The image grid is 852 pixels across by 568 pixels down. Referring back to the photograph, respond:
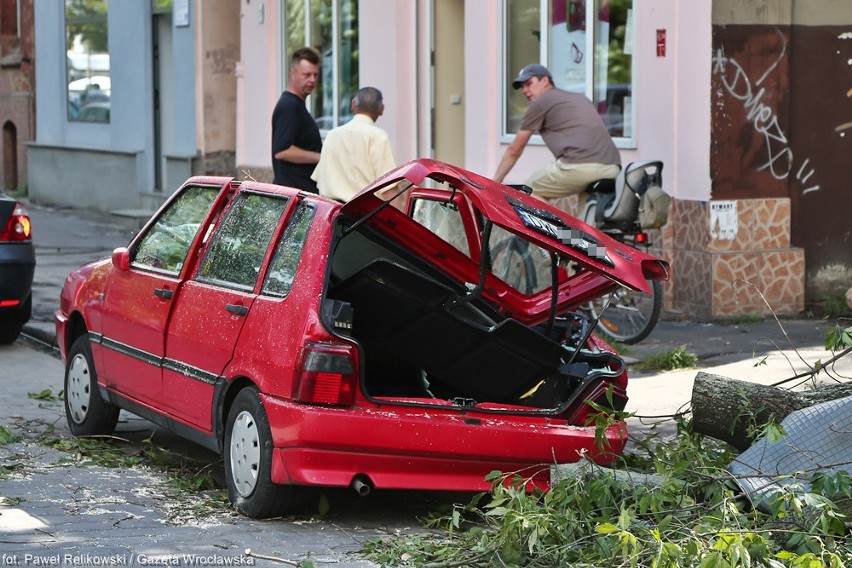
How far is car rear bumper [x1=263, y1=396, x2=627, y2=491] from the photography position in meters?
6.12

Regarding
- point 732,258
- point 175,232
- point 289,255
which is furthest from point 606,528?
point 732,258

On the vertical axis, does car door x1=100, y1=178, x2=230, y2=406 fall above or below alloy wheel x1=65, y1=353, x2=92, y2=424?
above

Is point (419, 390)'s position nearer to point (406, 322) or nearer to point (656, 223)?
point (406, 322)

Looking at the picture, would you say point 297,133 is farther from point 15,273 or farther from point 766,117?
point 766,117

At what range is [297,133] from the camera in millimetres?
11102

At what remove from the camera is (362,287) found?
21.8 ft

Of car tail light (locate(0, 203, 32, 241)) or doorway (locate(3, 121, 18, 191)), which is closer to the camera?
car tail light (locate(0, 203, 32, 241))

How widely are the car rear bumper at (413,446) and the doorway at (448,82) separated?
10.2 meters

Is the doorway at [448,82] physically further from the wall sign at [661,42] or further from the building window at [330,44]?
the wall sign at [661,42]

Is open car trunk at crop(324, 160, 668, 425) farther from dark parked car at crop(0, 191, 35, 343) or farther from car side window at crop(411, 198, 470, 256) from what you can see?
dark parked car at crop(0, 191, 35, 343)

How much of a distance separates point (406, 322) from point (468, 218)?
1071 mm

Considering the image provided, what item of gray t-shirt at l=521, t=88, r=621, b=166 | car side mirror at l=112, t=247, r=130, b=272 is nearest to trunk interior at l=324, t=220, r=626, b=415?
car side mirror at l=112, t=247, r=130, b=272

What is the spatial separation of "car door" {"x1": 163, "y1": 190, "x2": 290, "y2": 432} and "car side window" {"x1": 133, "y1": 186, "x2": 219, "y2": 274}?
0.28 meters

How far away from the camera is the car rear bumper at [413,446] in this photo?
612 cm
